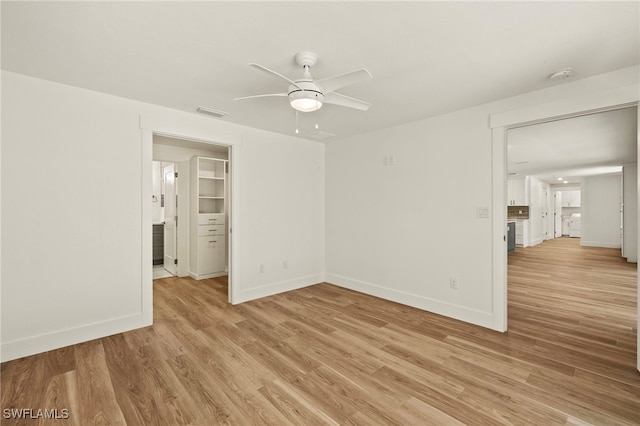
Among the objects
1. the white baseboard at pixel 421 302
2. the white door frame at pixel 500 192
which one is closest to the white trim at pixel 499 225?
the white door frame at pixel 500 192

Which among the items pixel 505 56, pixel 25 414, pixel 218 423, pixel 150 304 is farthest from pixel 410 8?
pixel 150 304

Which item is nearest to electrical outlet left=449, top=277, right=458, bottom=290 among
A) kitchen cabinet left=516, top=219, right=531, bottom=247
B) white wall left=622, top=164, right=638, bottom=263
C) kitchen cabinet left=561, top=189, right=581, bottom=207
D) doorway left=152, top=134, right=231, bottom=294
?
doorway left=152, top=134, right=231, bottom=294

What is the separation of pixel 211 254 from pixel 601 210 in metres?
12.2

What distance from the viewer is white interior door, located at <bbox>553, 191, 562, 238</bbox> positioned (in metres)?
13.0

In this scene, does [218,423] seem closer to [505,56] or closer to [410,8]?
[410,8]

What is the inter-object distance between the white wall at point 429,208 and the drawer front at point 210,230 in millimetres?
2209

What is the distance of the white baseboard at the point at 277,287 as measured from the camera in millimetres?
4002

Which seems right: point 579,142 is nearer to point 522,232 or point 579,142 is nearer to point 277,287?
point 522,232

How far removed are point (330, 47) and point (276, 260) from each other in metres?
3.15

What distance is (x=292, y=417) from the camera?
5.74 ft

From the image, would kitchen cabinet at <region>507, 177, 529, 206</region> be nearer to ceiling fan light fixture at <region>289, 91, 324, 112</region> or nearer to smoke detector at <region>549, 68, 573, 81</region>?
smoke detector at <region>549, 68, 573, 81</region>

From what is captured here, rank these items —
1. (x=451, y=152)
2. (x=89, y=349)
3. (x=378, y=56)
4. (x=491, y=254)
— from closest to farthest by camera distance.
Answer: (x=378, y=56) < (x=89, y=349) < (x=491, y=254) < (x=451, y=152)

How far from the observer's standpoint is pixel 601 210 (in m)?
9.45

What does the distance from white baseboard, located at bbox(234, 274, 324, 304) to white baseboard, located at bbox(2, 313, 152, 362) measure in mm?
1207
